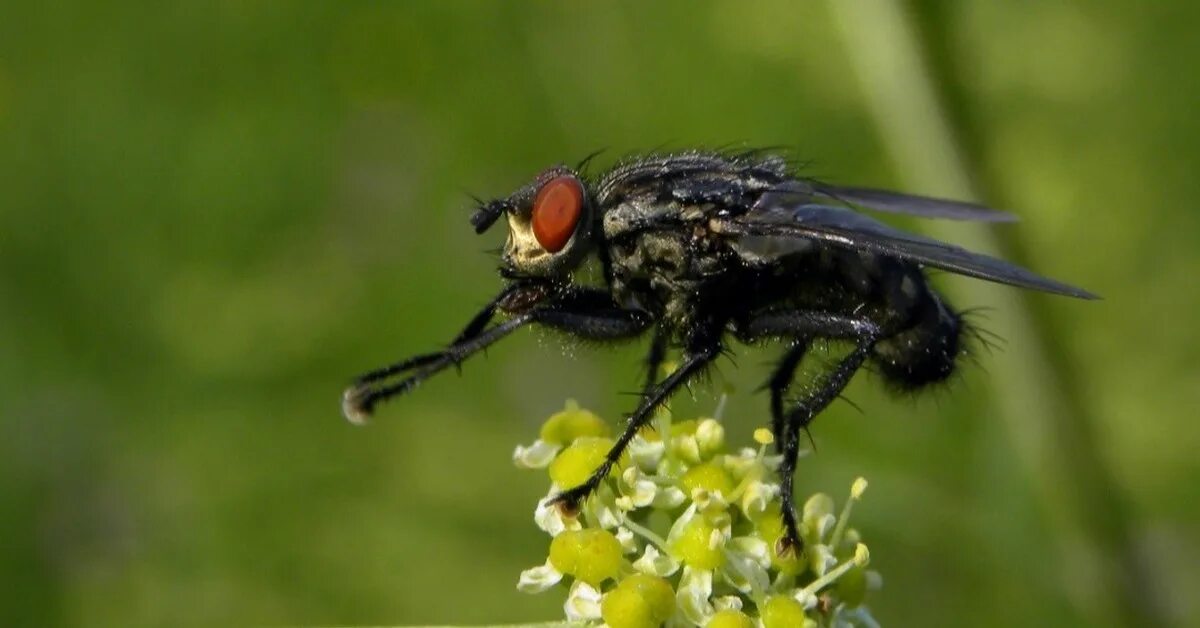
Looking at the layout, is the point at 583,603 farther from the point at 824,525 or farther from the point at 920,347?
the point at 920,347

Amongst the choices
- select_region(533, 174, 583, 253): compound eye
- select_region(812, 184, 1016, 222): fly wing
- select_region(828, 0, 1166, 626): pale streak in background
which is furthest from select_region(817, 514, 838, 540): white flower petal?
select_region(828, 0, 1166, 626): pale streak in background

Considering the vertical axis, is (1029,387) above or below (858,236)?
below

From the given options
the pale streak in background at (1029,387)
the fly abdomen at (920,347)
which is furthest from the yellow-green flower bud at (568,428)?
the pale streak in background at (1029,387)

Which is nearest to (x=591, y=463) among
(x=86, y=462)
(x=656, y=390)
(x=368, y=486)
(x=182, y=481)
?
(x=656, y=390)

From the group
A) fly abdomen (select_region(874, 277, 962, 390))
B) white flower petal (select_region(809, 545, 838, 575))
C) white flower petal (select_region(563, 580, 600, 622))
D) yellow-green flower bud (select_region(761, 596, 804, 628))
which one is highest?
fly abdomen (select_region(874, 277, 962, 390))

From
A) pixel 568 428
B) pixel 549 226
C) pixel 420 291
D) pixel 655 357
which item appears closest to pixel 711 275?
pixel 655 357

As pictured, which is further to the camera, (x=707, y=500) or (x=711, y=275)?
(x=711, y=275)

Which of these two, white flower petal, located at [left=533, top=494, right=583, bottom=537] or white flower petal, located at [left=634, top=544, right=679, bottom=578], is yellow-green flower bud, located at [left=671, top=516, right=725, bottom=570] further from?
white flower petal, located at [left=533, top=494, right=583, bottom=537]
